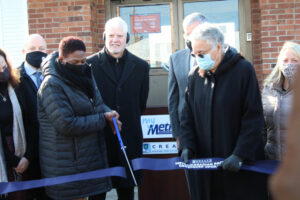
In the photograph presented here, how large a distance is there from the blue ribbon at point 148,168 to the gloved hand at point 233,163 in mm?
91

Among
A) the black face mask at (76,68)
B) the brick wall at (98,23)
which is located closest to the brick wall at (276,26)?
the brick wall at (98,23)

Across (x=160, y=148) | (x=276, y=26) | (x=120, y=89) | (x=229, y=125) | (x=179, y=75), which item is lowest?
(x=160, y=148)

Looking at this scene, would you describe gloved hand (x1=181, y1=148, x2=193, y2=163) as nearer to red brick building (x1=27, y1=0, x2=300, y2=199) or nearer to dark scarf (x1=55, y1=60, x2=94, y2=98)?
dark scarf (x1=55, y1=60, x2=94, y2=98)

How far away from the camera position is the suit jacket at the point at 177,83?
12.0 ft

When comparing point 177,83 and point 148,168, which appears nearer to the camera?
point 148,168

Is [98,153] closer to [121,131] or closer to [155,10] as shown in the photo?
[121,131]

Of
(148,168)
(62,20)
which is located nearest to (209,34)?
(148,168)

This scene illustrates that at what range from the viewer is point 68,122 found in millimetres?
3107

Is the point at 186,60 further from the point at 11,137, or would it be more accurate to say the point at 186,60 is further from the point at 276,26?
the point at 276,26

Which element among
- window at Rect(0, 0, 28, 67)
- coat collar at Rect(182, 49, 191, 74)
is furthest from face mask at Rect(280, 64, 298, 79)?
window at Rect(0, 0, 28, 67)

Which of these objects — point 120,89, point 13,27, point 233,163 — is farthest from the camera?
point 13,27

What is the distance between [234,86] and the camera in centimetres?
287

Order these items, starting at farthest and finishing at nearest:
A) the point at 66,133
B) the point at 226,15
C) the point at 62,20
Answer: the point at 226,15
the point at 62,20
the point at 66,133

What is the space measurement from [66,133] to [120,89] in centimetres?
86
